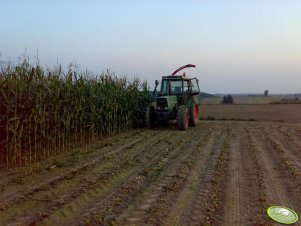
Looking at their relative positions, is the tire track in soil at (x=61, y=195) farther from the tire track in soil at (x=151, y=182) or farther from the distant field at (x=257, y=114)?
the distant field at (x=257, y=114)

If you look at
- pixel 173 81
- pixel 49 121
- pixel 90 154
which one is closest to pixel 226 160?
pixel 90 154

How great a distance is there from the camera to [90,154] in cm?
839

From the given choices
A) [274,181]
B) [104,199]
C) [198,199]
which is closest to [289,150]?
[274,181]

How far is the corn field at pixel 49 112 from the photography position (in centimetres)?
707

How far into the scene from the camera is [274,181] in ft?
19.5

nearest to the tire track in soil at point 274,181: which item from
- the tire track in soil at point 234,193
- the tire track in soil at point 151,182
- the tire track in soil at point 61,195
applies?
the tire track in soil at point 234,193

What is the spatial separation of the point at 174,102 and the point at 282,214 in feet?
30.3

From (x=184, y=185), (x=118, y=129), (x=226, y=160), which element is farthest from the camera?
(x=118, y=129)

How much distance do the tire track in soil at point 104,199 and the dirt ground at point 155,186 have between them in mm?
12

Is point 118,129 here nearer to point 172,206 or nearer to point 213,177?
point 213,177

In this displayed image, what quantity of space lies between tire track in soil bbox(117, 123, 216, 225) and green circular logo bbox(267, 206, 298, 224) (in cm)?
126

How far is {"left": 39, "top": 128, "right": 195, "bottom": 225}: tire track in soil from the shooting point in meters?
4.19

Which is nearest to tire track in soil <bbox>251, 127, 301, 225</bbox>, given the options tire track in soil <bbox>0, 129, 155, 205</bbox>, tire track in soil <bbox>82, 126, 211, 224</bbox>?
tire track in soil <bbox>82, 126, 211, 224</bbox>

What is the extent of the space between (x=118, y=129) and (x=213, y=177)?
271 inches
